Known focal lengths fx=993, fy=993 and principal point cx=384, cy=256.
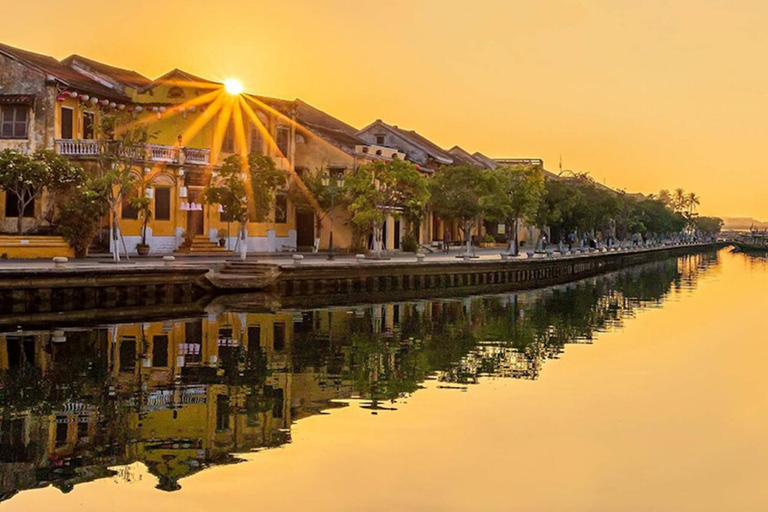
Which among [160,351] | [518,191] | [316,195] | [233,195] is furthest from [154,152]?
[518,191]

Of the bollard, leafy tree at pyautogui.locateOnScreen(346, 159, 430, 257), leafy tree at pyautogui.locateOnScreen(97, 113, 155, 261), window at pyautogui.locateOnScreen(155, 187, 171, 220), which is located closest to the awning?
leafy tree at pyautogui.locateOnScreen(97, 113, 155, 261)

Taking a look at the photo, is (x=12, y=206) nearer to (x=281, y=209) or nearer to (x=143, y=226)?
(x=143, y=226)

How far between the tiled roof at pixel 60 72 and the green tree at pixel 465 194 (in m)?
24.6

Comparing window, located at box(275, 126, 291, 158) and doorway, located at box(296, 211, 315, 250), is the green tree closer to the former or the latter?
doorway, located at box(296, 211, 315, 250)

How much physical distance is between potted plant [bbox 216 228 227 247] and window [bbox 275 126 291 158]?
28.2 feet

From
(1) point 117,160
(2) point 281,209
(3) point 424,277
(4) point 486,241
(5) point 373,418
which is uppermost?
(1) point 117,160

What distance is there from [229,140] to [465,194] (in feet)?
60.4

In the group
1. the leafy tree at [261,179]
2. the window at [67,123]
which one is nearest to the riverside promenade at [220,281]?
the leafy tree at [261,179]

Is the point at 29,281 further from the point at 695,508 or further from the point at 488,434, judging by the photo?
the point at 695,508

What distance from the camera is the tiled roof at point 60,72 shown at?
50.2 m

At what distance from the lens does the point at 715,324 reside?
1699 inches

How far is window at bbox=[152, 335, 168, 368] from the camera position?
2641 cm

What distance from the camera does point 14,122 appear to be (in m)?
50.0

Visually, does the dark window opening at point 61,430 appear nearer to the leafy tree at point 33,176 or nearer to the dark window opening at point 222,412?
the dark window opening at point 222,412
